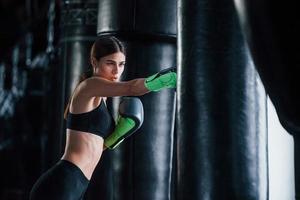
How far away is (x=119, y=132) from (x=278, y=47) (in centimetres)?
74

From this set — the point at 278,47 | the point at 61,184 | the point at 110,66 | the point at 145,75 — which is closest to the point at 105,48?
the point at 110,66

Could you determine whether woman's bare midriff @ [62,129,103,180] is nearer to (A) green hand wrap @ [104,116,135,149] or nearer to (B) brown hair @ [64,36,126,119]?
(A) green hand wrap @ [104,116,135,149]

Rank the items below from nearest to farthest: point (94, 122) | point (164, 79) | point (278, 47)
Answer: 1. point (278, 47)
2. point (164, 79)
3. point (94, 122)

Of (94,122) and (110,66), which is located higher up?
(110,66)

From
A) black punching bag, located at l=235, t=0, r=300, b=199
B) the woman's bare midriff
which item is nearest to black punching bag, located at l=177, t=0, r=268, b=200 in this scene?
black punching bag, located at l=235, t=0, r=300, b=199

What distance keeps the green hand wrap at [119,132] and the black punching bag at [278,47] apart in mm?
626

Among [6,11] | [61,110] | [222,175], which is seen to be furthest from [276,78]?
[6,11]

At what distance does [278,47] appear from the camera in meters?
0.94

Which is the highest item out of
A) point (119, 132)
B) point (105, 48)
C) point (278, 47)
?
point (105, 48)

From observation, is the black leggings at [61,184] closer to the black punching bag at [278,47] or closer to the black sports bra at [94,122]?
the black sports bra at [94,122]

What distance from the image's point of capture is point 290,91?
0.97 metres

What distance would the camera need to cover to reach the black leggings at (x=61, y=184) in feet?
4.86

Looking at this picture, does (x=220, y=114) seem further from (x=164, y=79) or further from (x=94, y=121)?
(x=94, y=121)

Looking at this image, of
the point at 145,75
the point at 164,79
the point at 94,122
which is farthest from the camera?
the point at 145,75
